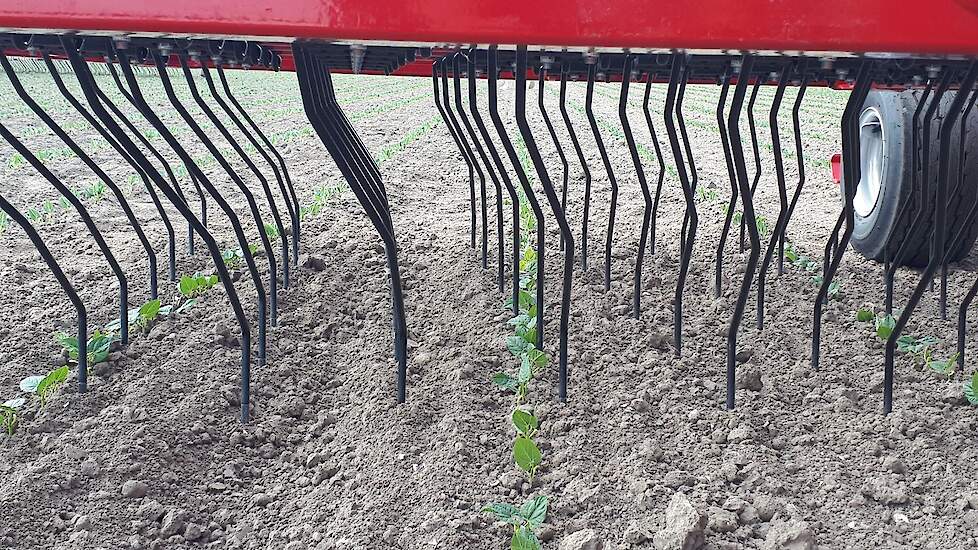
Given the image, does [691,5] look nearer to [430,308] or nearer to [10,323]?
[430,308]

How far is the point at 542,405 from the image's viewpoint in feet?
5.90

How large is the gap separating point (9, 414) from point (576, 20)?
151 centimetres

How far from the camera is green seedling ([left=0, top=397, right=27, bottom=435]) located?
1.70 meters

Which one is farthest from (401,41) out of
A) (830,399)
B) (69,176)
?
(69,176)

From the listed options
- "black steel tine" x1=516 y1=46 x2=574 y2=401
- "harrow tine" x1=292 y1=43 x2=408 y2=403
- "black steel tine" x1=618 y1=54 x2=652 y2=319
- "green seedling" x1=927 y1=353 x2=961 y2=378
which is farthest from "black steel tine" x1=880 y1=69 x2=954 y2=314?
"harrow tine" x1=292 y1=43 x2=408 y2=403

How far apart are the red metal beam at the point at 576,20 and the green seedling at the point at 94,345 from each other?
1065 millimetres

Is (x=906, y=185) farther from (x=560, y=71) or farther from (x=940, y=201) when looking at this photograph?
(x=560, y=71)

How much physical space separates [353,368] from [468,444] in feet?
1.65

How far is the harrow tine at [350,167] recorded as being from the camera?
1.55 m

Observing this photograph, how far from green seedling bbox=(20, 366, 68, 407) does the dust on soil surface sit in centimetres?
2

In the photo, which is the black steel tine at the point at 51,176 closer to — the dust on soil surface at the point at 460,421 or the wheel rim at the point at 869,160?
the dust on soil surface at the point at 460,421

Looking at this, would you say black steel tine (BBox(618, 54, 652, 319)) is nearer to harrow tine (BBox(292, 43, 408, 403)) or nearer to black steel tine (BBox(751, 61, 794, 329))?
black steel tine (BBox(751, 61, 794, 329))

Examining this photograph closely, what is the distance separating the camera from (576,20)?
3.50 feet

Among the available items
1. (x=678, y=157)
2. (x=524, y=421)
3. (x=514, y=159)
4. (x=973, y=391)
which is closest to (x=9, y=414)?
(x=524, y=421)
